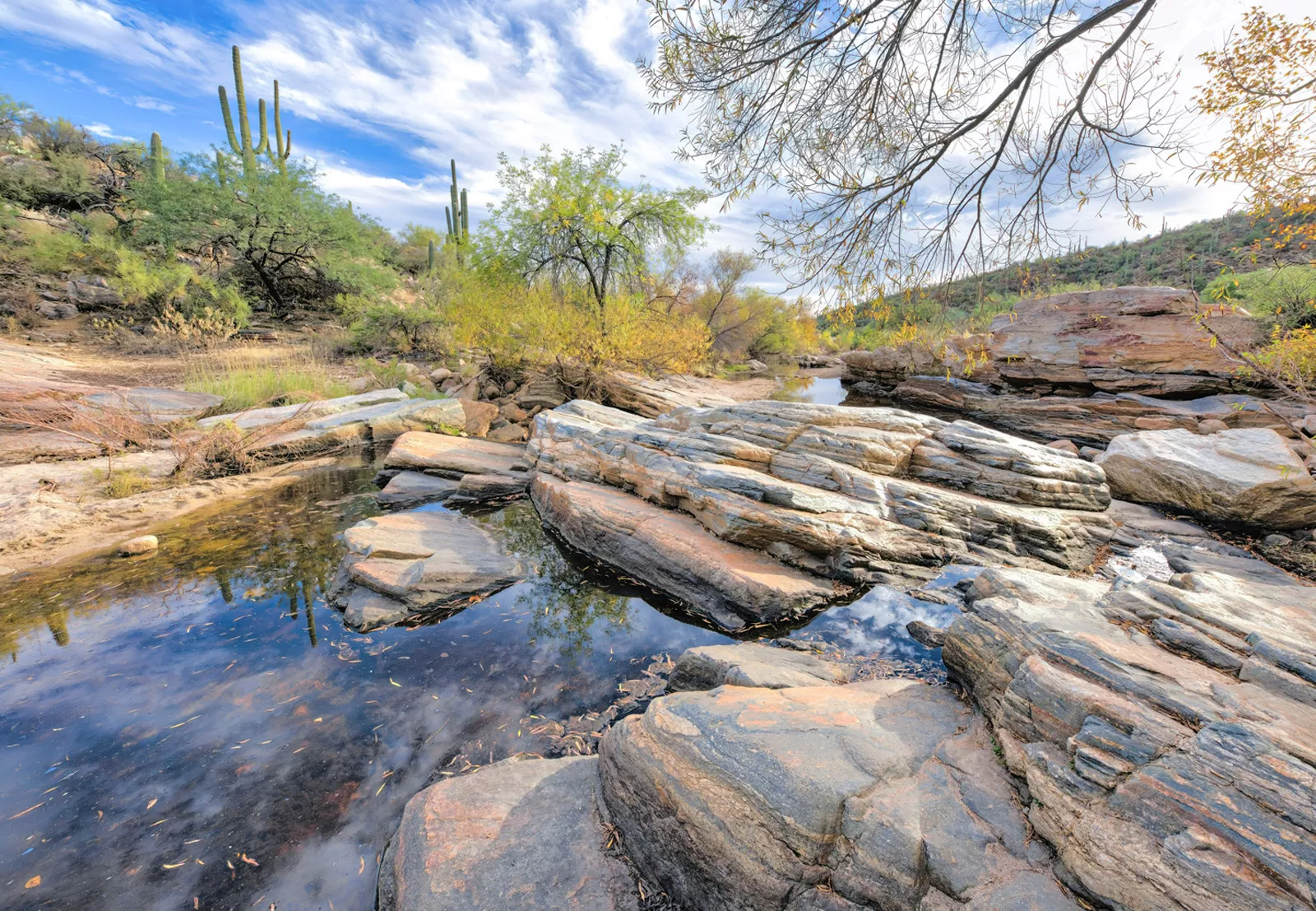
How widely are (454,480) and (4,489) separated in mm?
5172

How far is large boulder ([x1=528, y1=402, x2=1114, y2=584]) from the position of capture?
5.44 m

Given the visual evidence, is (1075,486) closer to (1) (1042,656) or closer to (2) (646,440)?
(1) (1042,656)

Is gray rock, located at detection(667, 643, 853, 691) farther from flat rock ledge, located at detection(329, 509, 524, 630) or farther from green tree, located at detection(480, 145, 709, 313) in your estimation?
green tree, located at detection(480, 145, 709, 313)

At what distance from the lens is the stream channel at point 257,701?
8.18 feet

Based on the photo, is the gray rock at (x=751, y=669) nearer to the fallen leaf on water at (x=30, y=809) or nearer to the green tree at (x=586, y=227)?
the fallen leaf on water at (x=30, y=809)

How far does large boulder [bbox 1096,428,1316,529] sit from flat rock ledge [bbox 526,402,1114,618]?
120 cm

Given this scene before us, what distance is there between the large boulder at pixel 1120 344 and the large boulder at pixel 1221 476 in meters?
4.49

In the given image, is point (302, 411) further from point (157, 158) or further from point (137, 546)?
point (157, 158)

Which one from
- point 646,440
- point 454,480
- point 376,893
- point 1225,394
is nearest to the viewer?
point 376,893

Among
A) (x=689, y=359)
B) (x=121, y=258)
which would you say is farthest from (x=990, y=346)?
(x=121, y=258)

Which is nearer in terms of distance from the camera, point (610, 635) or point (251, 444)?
point (610, 635)

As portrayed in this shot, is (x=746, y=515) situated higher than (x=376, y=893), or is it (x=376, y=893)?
A: (x=746, y=515)

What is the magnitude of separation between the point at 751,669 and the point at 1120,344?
15.0 meters

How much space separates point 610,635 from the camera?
4.57m
